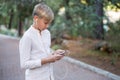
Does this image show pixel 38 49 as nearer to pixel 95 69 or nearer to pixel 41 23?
pixel 41 23

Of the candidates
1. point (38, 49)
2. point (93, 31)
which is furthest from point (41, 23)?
point (93, 31)

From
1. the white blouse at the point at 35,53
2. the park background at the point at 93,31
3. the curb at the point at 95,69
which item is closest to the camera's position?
the white blouse at the point at 35,53

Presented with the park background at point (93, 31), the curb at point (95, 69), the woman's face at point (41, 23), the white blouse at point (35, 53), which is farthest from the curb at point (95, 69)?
the woman's face at point (41, 23)

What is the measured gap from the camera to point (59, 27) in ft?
55.2

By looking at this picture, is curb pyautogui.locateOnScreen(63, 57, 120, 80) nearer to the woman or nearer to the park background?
the park background

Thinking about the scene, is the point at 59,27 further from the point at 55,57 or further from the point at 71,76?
the point at 55,57

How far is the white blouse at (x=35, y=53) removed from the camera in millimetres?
3156

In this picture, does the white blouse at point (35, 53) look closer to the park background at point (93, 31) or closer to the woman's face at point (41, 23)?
the woman's face at point (41, 23)

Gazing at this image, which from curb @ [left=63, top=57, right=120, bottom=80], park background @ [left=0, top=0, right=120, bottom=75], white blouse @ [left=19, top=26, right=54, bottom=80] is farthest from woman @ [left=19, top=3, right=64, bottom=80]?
park background @ [left=0, top=0, right=120, bottom=75]

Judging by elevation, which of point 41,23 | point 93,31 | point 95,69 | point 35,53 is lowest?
point 95,69

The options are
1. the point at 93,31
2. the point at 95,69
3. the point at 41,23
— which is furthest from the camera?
the point at 93,31

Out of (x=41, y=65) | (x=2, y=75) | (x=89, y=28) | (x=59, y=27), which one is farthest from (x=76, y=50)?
(x=41, y=65)

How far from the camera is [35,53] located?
3248 millimetres

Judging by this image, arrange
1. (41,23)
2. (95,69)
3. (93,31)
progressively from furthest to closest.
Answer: (93,31) < (95,69) < (41,23)
